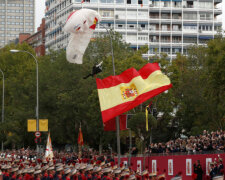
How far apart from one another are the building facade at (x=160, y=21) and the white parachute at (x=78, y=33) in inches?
2827

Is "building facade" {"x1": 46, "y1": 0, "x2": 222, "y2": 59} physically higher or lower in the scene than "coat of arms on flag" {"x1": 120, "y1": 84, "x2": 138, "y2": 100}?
higher

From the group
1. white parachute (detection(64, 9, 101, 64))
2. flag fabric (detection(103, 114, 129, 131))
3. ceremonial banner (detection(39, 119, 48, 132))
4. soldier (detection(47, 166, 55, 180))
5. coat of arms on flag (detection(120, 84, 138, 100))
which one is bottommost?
soldier (detection(47, 166, 55, 180))

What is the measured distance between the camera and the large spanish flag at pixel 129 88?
22141 mm

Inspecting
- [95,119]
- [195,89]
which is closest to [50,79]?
[95,119]

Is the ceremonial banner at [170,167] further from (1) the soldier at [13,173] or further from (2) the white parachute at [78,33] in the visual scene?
(1) the soldier at [13,173]

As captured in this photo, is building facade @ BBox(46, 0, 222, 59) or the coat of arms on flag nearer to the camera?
the coat of arms on flag

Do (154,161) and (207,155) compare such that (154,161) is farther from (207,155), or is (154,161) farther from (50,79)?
(50,79)

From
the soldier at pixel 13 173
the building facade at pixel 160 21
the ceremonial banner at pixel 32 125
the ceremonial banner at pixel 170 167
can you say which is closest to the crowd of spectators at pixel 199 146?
the ceremonial banner at pixel 170 167

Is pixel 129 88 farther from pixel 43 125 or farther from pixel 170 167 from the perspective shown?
pixel 43 125

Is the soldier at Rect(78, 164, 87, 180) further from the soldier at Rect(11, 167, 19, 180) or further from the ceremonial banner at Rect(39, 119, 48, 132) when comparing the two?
the ceremonial banner at Rect(39, 119, 48, 132)

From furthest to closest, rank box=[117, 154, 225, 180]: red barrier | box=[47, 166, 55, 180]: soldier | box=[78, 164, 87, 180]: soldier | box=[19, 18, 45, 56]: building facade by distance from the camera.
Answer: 1. box=[19, 18, 45, 56]: building facade
2. box=[117, 154, 225, 180]: red barrier
3. box=[47, 166, 55, 180]: soldier
4. box=[78, 164, 87, 180]: soldier

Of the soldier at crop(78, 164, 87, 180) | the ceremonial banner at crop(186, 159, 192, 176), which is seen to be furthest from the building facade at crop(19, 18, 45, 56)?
the soldier at crop(78, 164, 87, 180)

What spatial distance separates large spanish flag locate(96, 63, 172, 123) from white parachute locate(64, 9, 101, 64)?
1.44m

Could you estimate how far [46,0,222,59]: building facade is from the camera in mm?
95812
